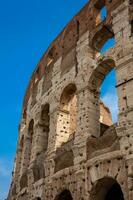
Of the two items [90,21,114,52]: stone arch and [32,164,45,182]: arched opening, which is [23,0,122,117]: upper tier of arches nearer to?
[90,21,114,52]: stone arch

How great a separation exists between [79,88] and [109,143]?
274 cm

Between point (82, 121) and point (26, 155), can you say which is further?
point (26, 155)

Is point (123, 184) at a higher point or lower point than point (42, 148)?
lower

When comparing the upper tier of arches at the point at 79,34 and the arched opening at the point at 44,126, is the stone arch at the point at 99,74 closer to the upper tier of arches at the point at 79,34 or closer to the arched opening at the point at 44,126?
the upper tier of arches at the point at 79,34

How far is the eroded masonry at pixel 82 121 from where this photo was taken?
814 cm

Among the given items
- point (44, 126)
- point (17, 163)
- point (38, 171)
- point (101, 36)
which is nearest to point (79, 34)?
point (101, 36)

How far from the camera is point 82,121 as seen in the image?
9641 millimetres

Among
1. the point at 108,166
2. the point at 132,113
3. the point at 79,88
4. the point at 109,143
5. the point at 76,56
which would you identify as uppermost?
the point at 76,56

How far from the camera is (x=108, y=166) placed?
26.0ft

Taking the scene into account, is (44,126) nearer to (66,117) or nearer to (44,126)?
(44,126)

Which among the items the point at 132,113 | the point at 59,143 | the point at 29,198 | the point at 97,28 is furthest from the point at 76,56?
the point at 29,198

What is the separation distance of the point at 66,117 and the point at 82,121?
1898 mm

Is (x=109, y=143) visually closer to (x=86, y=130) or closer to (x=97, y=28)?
(x=86, y=130)

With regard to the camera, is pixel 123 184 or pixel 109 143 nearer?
pixel 123 184
